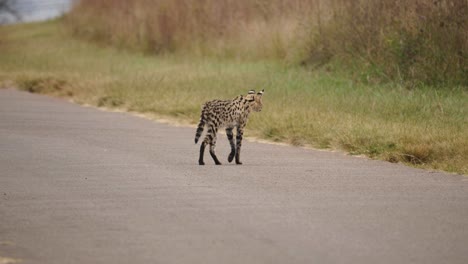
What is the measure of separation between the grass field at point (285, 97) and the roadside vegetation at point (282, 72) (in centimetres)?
3

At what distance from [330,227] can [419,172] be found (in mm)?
3393

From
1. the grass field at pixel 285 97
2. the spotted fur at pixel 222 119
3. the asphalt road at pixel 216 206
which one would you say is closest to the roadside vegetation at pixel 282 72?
the grass field at pixel 285 97

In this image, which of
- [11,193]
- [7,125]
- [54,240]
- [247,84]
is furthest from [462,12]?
[54,240]

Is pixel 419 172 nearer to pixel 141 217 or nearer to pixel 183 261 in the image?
pixel 141 217

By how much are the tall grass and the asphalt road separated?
643 centimetres

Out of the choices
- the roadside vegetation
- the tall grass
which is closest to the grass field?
the roadside vegetation

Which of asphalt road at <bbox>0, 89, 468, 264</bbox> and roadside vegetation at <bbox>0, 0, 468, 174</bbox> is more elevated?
roadside vegetation at <bbox>0, 0, 468, 174</bbox>

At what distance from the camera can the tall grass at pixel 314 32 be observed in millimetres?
19047

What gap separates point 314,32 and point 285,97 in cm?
583

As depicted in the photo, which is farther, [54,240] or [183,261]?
[54,240]

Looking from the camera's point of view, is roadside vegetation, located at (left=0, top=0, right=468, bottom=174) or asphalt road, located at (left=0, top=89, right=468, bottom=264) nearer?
asphalt road, located at (left=0, top=89, right=468, bottom=264)

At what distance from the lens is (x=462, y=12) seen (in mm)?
19062

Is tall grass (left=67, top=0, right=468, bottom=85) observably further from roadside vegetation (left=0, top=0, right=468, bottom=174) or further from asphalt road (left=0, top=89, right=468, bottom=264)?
asphalt road (left=0, top=89, right=468, bottom=264)

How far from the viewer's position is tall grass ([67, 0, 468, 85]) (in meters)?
19.0
